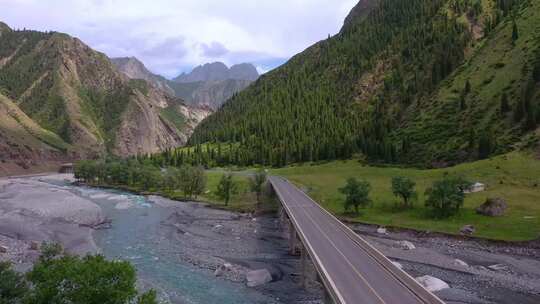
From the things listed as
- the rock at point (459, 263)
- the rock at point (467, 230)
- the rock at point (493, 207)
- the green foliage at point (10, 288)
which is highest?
the rock at point (493, 207)

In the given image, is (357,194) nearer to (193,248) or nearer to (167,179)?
(193,248)

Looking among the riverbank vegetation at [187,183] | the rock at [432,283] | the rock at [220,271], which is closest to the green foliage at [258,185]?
the riverbank vegetation at [187,183]

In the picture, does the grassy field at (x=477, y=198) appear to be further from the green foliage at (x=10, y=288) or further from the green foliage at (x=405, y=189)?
the green foliage at (x=10, y=288)

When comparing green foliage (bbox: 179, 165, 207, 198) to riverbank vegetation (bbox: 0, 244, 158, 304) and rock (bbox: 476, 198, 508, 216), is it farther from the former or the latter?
riverbank vegetation (bbox: 0, 244, 158, 304)

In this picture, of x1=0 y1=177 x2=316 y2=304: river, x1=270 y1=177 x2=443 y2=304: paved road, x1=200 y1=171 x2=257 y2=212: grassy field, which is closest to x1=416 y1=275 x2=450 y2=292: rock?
x1=270 y1=177 x2=443 y2=304: paved road

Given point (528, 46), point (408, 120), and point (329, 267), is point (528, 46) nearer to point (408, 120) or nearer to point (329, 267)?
point (408, 120)
